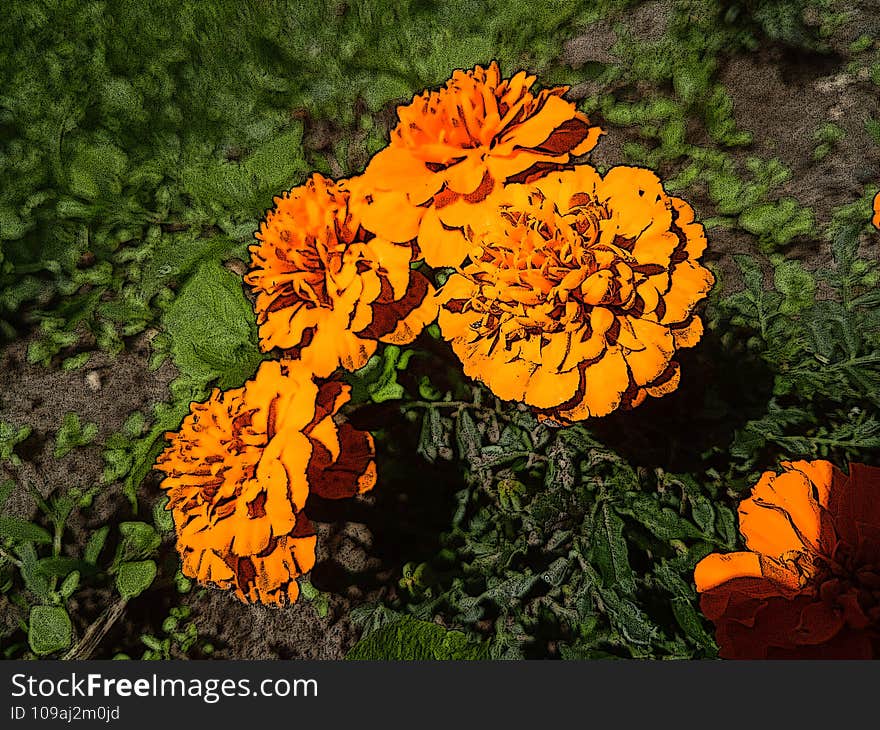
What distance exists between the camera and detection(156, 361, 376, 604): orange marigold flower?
35.3 inches

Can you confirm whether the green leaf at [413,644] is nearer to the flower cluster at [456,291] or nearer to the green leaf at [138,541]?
the flower cluster at [456,291]

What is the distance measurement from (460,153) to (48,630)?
1481mm

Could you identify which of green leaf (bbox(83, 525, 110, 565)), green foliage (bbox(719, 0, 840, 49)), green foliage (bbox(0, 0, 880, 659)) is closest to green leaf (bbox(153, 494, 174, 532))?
green foliage (bbox(0, 0, 880, 659))

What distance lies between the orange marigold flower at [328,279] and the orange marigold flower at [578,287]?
0.14m

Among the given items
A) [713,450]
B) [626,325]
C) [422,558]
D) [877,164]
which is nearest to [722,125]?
[877,164]

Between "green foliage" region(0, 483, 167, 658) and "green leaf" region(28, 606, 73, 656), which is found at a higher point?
"green foliage" region(0, 483, 167, 658)

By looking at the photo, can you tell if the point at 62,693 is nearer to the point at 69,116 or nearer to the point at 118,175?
the point at 118,175

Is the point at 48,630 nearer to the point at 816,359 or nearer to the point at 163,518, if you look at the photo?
the point at 163,518

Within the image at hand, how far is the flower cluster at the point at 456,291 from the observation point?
84 cm

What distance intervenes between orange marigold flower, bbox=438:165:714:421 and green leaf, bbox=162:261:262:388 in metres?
0.67

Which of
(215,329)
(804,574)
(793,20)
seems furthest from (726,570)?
(793,20)

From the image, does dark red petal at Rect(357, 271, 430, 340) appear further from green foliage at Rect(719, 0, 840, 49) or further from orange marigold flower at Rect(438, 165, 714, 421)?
green foliage at Rect(719, 0, 840, 49)

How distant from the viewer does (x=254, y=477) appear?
0.93 meters

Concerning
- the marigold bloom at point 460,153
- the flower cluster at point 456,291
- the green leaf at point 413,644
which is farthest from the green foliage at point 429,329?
the marigold bloom at point 460,153
